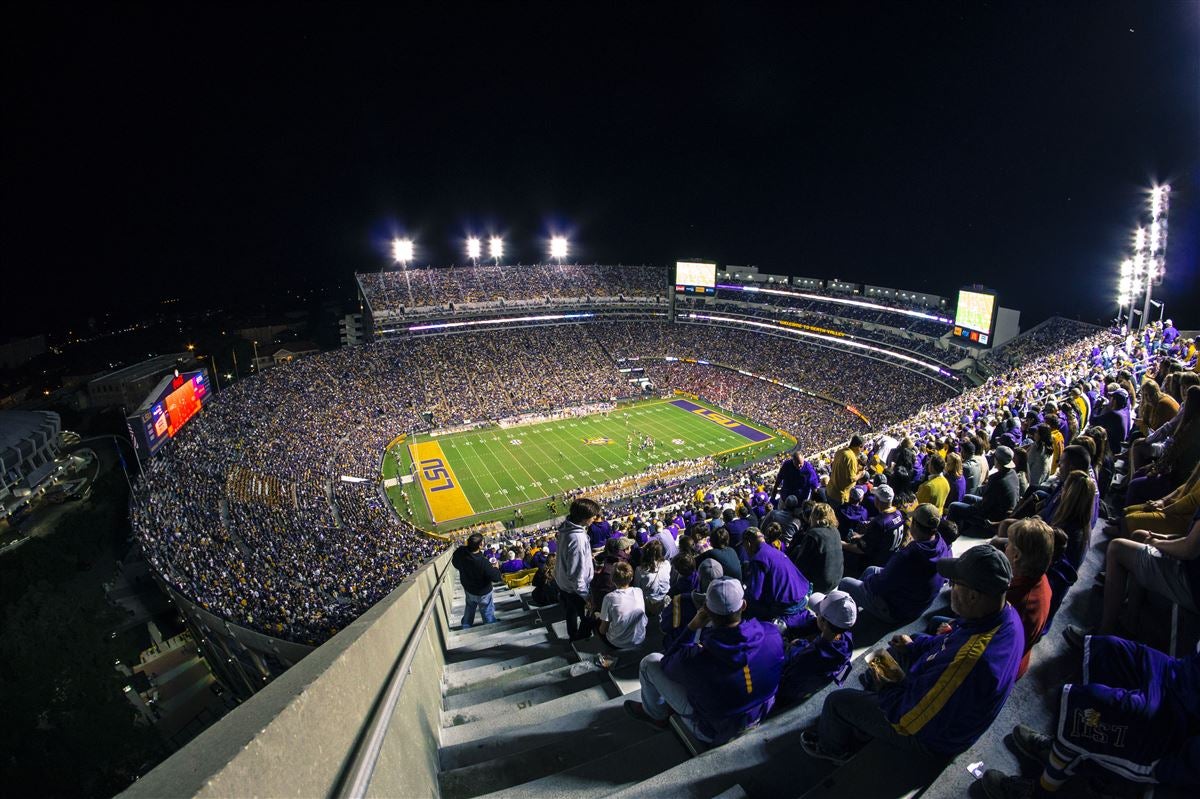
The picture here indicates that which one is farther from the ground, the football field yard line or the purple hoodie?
the purple hoodie

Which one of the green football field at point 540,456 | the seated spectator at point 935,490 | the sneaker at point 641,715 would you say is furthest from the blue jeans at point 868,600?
the green football field at point 540,456

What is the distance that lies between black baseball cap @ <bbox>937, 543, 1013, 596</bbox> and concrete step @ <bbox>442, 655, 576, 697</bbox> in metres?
3.57

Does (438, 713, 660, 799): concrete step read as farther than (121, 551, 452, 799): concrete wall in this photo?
Yes

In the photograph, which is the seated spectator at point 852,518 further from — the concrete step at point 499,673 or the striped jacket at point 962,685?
the striped jacket at point 962,685

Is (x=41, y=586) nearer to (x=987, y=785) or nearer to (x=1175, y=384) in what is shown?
(x=987, y=785)

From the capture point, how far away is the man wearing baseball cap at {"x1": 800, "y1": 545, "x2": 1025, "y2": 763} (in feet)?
8.86

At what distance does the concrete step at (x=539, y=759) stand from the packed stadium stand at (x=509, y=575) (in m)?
A: 0.02

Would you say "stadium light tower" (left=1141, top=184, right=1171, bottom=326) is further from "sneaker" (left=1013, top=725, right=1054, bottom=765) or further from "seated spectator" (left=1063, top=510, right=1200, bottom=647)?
"sneaker" (left=1013, top=725, right=1054, bottom=765)

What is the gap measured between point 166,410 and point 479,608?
28.6 metres

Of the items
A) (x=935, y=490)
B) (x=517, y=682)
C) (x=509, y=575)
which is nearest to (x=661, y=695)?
(x=517, y=682)

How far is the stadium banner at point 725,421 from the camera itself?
39.5 meters

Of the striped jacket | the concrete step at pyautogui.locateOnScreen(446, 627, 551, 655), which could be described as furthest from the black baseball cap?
the concrete step at pyautogui.locateOnScreen(446, 627, 551, 655)

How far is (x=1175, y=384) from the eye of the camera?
7.59 metres

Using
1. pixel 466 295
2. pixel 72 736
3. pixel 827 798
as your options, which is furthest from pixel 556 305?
pixel 827 798
